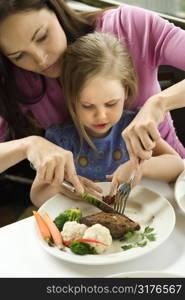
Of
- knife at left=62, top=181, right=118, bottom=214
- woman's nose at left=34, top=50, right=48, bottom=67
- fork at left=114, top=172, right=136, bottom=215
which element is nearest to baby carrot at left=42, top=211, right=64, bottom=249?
knife at left=62, top=181, right=118, bottom=214

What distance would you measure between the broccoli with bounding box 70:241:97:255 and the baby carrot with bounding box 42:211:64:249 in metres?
0.04

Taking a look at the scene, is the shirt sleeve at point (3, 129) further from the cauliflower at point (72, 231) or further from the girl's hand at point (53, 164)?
the cauliflower at point (72, 231)

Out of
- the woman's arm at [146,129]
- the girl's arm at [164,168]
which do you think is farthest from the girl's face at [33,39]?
the girl's arm at [164,168]

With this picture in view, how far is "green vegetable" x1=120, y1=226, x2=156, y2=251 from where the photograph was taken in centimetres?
102

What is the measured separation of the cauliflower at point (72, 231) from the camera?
104 centimetres

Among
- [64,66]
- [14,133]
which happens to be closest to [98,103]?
[64,66]

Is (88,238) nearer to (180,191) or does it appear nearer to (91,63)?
(180,191)

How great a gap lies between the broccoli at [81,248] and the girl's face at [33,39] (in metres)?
0.70

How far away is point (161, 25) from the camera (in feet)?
5.12

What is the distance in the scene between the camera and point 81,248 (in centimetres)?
100

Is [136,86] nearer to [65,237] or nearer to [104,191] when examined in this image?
[104,191]

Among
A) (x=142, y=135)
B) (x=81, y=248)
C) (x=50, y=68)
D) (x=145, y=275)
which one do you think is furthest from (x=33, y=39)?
(x=145, y=275)

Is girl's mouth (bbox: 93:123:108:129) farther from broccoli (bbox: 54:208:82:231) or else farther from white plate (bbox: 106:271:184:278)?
white plate (bbox: 106:271:184:278)

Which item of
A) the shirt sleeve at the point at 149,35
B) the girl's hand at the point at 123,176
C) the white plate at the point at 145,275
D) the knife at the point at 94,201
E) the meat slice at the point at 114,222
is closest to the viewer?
the white plate at the point at 145,275
